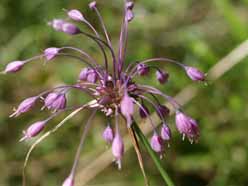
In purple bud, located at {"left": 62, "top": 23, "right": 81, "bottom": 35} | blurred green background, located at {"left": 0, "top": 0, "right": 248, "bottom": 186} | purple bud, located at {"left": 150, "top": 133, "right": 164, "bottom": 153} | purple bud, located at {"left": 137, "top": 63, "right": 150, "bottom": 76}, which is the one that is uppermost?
blurred green background, located at {"left": 0, "top": 0, "right": 248, "bottom": 186}

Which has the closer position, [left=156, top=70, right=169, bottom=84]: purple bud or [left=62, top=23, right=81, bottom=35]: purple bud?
[left=62, top=23, right=81, bottom=35]: purple bud

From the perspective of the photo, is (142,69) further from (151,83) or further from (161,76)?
(151,83)

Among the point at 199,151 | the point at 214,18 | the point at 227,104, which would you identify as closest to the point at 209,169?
the point at 199,151

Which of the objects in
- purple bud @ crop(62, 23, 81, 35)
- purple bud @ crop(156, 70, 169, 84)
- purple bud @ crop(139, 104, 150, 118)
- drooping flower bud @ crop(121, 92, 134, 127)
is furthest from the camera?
purple bud @ crop(156, 70, 169, 84)

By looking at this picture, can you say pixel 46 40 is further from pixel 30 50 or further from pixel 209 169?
pixel 209 169

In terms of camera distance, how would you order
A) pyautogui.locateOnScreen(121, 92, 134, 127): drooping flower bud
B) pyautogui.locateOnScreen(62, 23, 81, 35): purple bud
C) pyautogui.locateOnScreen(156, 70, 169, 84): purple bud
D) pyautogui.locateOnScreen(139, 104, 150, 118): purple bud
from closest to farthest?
pyautogui.locateOnScreen(121, 92, 134, 127): drooping flower bud, pyautogui.locateOnScreen(139, 104, 150, 118): purple bud, pyautogui.locateOnScreen(62, 23, 81, 35): purple bud, pyautogui.locateOnScreen(156, 70, 169, 84): purple bud

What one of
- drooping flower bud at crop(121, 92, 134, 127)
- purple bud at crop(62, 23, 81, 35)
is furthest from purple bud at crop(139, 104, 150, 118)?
purple bud at crop(62, 23, 81, 35)

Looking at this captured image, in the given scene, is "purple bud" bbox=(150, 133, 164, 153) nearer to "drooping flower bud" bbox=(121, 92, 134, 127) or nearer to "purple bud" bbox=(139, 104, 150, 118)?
"purple bud" bbox=(139, 104, 150, 118)
